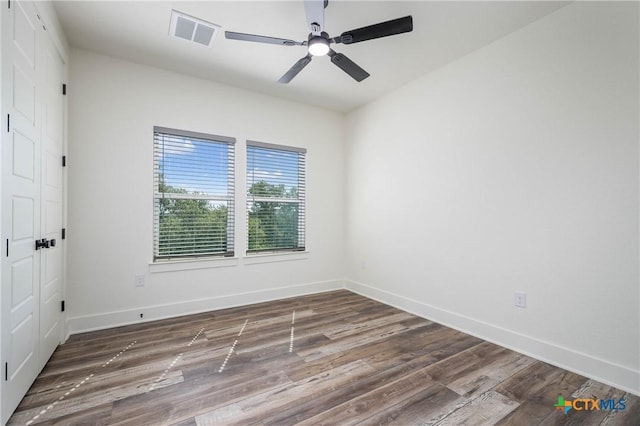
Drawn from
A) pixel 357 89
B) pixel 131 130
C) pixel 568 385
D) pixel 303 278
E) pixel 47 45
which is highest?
pixel 357 89

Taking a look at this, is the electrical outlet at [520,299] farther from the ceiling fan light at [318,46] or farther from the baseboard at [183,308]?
the ceiling fan light at [318,46]

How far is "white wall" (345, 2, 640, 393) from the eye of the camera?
2.01 metres

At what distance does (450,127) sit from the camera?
10.1ft

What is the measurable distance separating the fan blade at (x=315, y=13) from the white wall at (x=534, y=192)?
5.57ft

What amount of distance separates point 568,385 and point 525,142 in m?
1.86

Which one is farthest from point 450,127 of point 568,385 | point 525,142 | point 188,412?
point 188,412

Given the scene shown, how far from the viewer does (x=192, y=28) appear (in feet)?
8.29

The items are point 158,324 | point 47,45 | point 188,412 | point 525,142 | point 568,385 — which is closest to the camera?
point 188,412

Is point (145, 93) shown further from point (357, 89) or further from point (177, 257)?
point (357, 89)

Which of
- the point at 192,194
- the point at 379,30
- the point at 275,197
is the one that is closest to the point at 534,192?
the point at 379,30

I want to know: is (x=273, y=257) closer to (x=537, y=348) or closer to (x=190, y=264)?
(x=190, y=264)

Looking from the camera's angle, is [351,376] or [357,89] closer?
[351,376]

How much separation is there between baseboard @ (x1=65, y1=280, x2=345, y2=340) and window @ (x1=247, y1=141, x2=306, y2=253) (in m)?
0.58

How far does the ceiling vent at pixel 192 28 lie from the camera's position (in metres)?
2.40
